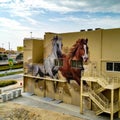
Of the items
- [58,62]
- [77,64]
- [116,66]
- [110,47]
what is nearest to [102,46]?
[110,47]

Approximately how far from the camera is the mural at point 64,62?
2684cm

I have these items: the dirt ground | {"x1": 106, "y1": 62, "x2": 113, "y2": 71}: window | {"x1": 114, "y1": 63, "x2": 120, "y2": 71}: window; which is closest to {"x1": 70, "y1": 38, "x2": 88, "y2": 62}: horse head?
{"x1": 106, "y1": 62, "x2": 113, "y2": 71}: window

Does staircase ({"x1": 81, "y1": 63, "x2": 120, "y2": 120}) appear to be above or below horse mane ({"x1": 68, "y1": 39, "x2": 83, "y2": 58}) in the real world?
below

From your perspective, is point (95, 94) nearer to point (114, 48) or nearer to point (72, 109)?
point (72, 109)

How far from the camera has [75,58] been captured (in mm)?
27391

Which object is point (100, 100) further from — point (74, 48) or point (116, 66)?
point (74, 48)

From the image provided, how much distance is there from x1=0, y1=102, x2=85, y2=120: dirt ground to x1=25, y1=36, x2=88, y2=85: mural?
5.45m

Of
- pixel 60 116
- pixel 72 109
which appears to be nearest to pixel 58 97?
pixel 72 109

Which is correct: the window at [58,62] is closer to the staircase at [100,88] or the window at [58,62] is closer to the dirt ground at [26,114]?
the staircase at [100,88]

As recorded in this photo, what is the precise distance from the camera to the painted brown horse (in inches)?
1044

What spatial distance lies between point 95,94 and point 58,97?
7.38 m

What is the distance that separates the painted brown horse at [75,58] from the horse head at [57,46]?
3.17 feet

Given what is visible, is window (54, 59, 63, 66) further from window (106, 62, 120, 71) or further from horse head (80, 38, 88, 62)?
window (106, 62, 120, 71)

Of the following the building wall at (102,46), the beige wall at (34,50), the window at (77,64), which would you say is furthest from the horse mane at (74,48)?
the beige wall at (34,50)
